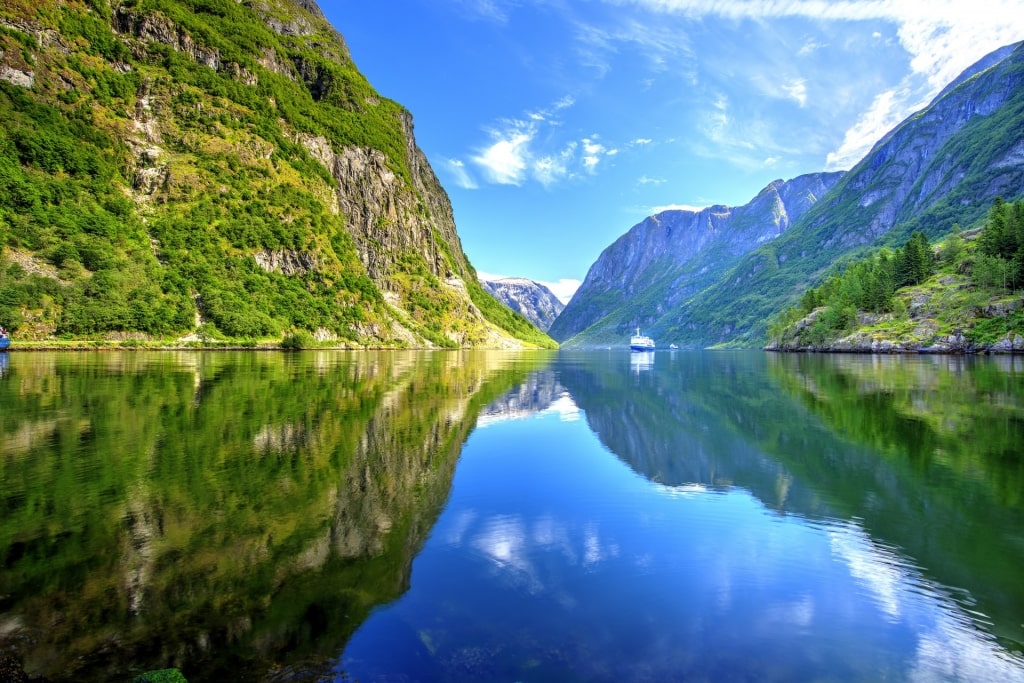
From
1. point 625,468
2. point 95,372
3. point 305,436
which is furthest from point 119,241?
point 625,468

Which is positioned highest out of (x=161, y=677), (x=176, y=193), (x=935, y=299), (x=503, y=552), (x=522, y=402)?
(x=176, y=193)

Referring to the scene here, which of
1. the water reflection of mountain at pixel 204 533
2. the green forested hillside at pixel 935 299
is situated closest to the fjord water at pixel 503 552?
the water reflection of mountain at pixel 204 533

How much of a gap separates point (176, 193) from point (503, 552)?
463ft

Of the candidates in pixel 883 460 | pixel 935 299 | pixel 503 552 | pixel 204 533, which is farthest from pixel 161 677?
pixel 935 299

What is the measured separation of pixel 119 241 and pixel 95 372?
240 feet

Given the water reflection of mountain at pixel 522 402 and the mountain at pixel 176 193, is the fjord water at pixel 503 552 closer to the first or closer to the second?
the water reflection of mountain at pixel 522 402

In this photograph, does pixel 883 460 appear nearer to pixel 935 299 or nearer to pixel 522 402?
pixel 522 402

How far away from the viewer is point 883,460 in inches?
657

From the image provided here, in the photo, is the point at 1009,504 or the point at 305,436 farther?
the point at 305,436

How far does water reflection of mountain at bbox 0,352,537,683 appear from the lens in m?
6.37

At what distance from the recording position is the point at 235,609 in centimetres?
717

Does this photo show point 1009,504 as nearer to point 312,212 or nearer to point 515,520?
point 515,520

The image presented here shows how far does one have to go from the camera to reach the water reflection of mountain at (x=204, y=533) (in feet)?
20.9

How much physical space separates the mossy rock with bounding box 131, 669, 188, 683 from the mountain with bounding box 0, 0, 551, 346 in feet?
318
